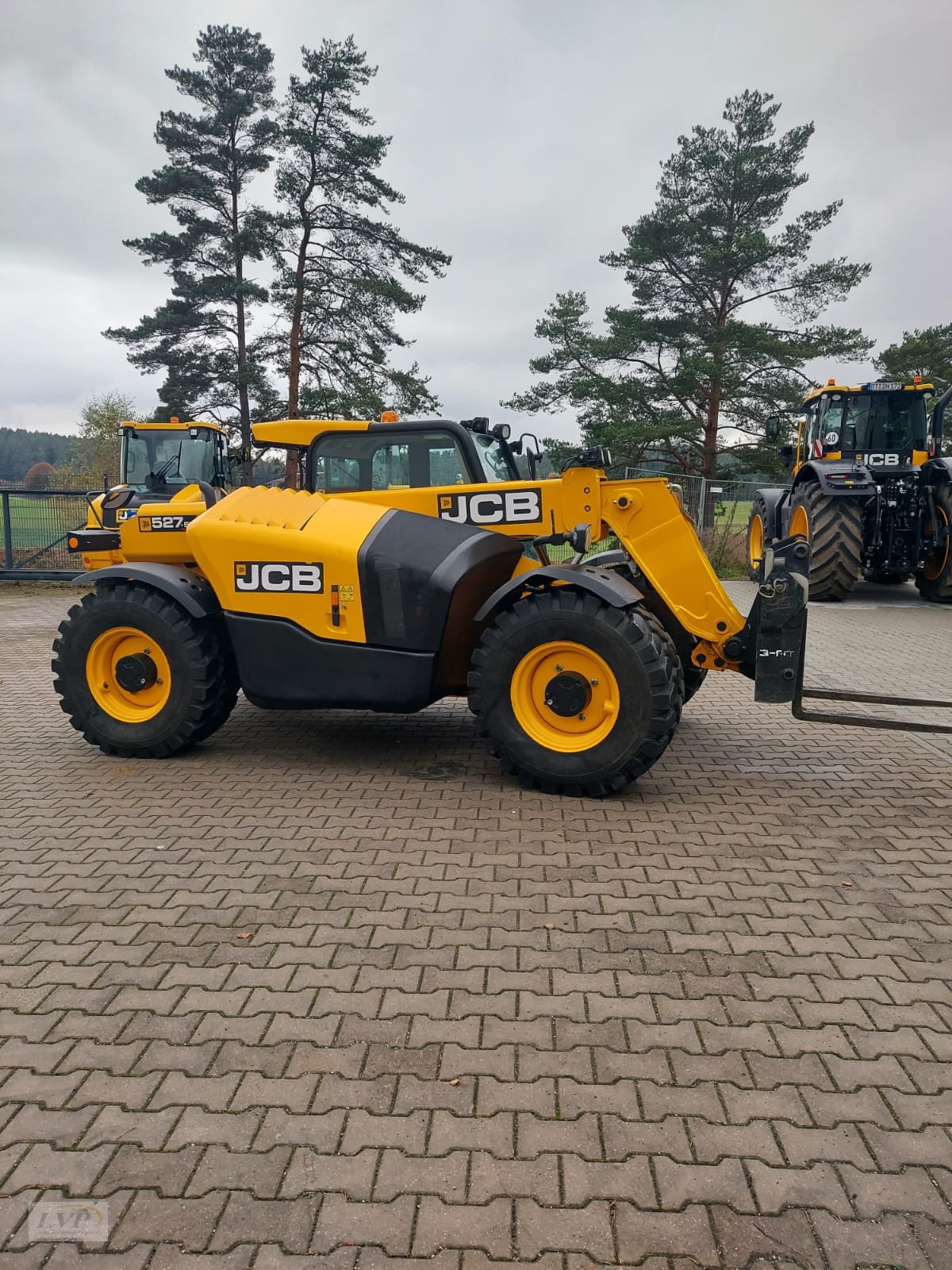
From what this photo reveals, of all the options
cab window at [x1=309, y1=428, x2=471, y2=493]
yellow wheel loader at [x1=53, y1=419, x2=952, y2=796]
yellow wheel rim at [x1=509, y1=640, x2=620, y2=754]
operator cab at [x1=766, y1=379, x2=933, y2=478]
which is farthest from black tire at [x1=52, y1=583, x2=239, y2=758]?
operator cab at [x1=766, y1=379, x2=933, y2=478]

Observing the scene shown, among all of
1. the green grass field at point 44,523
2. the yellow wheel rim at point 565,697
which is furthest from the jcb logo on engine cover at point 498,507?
the green grass field at point 44,523

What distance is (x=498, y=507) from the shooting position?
18.7 feet

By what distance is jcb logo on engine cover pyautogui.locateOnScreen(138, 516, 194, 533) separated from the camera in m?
5.93

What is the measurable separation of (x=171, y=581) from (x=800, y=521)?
410 inches

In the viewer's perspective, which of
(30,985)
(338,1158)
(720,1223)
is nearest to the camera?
(720,1223)

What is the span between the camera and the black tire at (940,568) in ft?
43.4

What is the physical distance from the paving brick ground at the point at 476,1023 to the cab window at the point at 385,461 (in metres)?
1.98

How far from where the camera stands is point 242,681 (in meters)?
5.63

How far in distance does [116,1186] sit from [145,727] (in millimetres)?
3721

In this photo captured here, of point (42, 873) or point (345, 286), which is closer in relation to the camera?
point (42, 873)

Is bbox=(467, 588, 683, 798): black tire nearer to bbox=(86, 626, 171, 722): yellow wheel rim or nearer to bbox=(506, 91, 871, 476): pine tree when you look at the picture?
bbox=(86, 626, 171, 722): yellow wheel rim

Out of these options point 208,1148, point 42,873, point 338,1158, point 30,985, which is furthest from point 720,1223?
point 42,873

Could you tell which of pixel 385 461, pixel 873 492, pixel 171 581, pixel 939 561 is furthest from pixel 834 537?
pixel 171 581

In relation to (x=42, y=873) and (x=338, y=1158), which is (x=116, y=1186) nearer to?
(x=338, y=1158)
